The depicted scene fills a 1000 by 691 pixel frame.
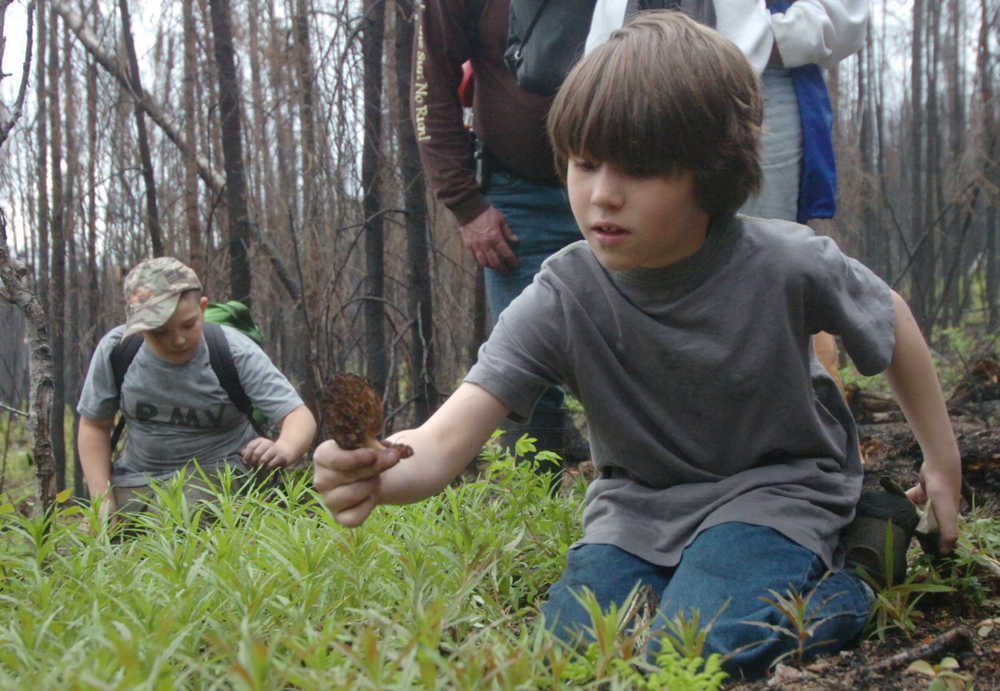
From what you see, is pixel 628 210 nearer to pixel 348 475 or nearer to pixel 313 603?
pixel 348 475

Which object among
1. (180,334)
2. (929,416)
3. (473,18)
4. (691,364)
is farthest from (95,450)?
(929,416)

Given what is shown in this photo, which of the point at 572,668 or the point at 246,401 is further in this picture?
the point at 246,401

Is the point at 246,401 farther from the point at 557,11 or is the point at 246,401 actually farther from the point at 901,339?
the point at 901,339

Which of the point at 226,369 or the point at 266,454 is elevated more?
the point at 226,369

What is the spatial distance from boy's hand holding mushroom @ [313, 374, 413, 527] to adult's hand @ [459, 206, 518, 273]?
1794 mm

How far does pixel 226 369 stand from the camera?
424cm

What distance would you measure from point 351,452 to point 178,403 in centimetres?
286

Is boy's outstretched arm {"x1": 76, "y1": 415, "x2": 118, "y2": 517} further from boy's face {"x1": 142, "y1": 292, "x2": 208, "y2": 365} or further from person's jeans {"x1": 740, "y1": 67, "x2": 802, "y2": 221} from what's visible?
person's jeans {"x1": 740, "y1": 67, "x2": 802, "y2": 221}

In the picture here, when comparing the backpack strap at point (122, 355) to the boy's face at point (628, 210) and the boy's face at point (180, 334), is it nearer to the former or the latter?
the boy's face at point (180, 334)

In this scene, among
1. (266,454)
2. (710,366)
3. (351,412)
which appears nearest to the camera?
(351,412)

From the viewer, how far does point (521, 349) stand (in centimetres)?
217

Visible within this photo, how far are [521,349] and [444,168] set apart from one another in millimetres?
1705

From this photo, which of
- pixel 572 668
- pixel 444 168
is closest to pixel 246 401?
pixel 444 168

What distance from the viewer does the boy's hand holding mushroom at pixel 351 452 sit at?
166 centimetres
